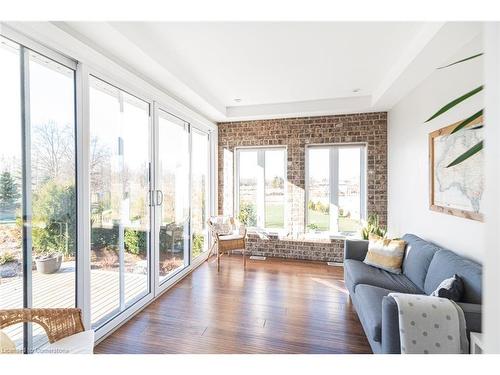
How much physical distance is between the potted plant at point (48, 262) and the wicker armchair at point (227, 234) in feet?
7.40

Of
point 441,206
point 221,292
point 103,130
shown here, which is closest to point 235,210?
point 221,292

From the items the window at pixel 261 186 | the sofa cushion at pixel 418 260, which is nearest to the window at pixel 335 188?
the window at pixel 261 186

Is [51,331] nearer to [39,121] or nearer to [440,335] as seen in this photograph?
[39,121]

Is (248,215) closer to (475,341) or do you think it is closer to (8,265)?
(8,265)

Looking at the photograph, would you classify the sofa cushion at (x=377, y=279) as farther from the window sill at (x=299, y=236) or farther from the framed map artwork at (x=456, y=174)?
the window sill at (x=299, y=236)

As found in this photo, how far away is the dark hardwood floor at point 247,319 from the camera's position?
207cm

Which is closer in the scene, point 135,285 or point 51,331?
point 51,331

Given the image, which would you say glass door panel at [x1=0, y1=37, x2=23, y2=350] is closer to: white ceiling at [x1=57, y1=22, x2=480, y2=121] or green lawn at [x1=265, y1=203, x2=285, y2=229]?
white ceiling at [x1=57, y1=22, x2=480, y2=121]

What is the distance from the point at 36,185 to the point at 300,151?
3.69 m

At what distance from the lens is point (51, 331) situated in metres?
1.43

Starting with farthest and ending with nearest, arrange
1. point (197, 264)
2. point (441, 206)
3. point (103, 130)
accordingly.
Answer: point (197, 264) < point (441, 206) < point (103, 130)

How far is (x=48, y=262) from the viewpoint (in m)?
1.81

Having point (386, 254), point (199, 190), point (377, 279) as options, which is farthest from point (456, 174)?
point (199, 190)

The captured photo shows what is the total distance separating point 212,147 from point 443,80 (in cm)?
350
